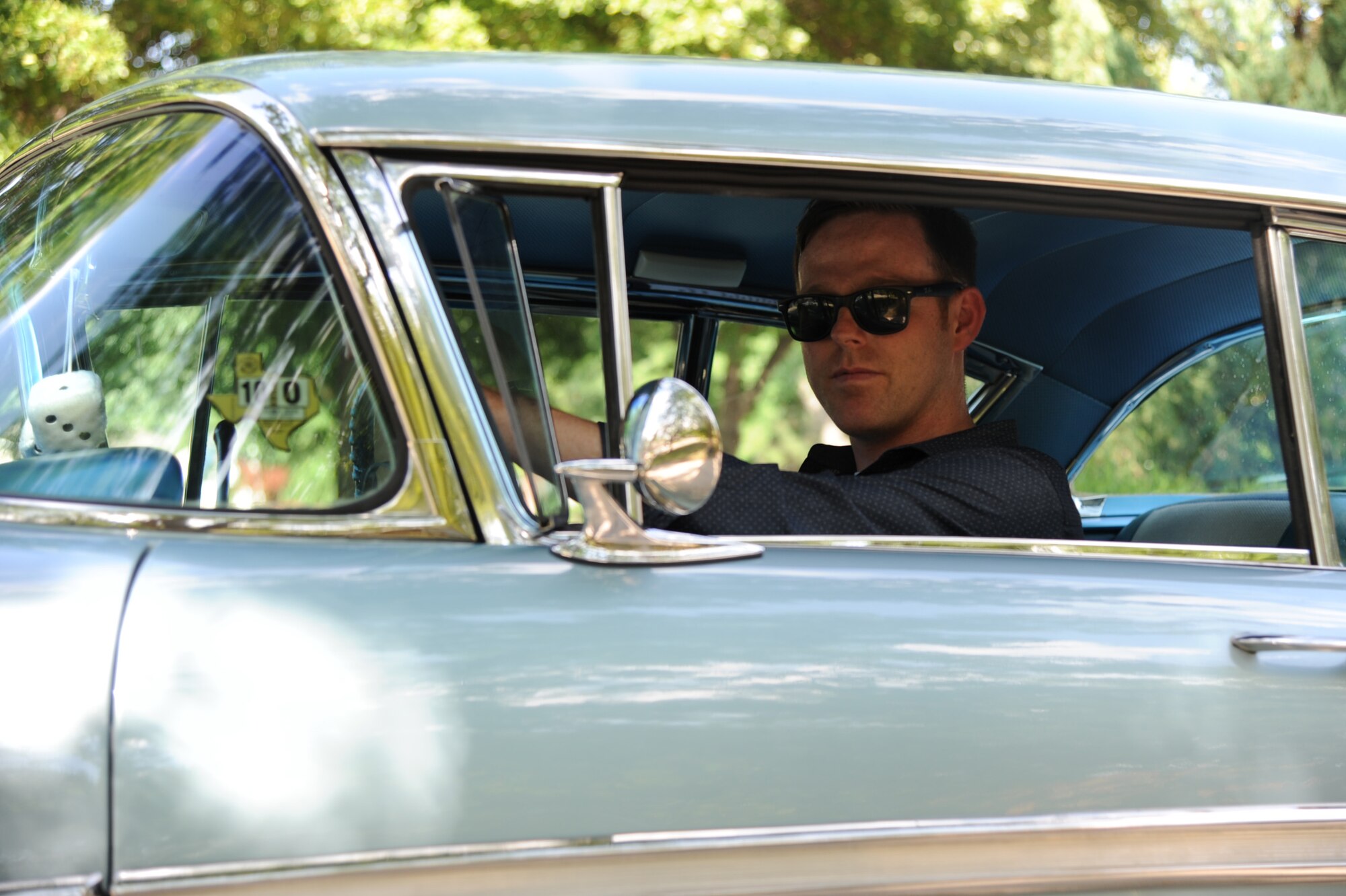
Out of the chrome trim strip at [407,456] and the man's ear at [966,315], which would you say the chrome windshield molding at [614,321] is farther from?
the man's ear at [966,315]

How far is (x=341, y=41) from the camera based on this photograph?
429 inches

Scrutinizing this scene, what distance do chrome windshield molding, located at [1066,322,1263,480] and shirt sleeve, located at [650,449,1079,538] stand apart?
0.52 metres

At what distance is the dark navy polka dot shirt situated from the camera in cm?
212

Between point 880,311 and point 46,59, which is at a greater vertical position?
point 46,59

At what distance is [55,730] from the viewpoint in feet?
4.90

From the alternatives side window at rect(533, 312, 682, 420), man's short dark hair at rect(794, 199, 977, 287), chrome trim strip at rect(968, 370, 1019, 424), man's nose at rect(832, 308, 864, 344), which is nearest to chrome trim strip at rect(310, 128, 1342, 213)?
side window at rect(533, 312, 682, 420)

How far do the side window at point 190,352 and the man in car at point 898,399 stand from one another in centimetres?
50

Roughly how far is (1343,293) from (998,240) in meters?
0.97

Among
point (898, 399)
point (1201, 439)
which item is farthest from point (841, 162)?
point (1201, 439)

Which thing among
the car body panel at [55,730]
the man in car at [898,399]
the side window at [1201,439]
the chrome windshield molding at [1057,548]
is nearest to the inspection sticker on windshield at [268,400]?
the car body panel at [55,730]

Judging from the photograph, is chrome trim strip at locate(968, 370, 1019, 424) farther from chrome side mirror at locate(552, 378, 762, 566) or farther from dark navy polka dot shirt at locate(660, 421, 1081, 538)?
chrome side mirror at locate(552, 378, 762, 566)

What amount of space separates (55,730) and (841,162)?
4.07 feet

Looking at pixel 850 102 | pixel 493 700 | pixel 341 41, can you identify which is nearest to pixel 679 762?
pixel 493 700

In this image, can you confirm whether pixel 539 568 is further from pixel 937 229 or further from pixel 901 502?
pixel 937 229
